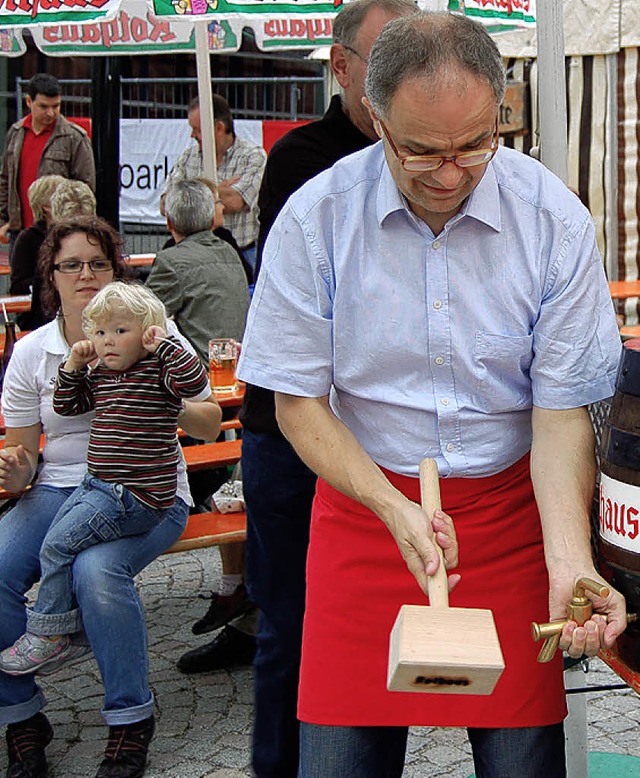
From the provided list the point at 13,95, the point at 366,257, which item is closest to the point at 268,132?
the point at 13,95

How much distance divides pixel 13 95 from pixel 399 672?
12.2m

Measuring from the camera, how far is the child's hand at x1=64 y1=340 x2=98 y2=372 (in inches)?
143

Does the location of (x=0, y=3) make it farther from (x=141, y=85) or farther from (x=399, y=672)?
(x=141, y=85)

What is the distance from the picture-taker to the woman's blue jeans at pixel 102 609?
3541mm

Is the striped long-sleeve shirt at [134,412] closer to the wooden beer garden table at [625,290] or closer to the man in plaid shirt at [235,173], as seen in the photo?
the man in plaid shirt at [235,173]

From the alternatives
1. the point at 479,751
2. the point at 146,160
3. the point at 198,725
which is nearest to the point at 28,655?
the point at 198,725

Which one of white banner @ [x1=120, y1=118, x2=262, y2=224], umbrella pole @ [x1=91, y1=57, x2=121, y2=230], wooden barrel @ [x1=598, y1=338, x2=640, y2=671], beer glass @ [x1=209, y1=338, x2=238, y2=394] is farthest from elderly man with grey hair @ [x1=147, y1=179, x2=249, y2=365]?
A: white banner @ [x1=120, y1=118, x2=262, y2=224]

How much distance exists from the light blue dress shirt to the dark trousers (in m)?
0.84

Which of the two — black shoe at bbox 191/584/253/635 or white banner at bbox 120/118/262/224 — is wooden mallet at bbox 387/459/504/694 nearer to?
black shoe at bbox 191/584/253/635

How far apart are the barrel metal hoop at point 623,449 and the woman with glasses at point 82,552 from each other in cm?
200

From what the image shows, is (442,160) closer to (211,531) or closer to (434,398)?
(434,398)

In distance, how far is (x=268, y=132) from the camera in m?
10.7

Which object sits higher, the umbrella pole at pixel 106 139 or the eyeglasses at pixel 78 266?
the umbrella pole at pixel 106 139

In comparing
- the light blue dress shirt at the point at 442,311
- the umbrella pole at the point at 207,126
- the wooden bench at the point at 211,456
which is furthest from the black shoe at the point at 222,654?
the umbrella pole at the point at 207,126
